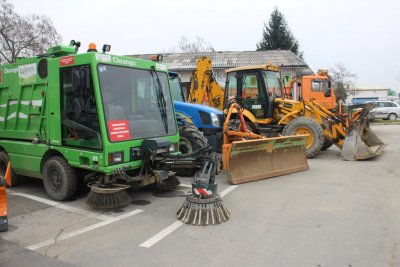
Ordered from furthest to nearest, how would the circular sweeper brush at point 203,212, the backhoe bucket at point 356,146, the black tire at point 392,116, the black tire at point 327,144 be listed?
1. the black tire at point 392,116
2. the black tire at point 327,144
3. the backhoe bucket at point 356,146
4. the circular sweeper brush at point 203,212

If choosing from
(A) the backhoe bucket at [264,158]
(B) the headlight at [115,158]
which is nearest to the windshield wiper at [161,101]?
(B) the headlight at [115,158]

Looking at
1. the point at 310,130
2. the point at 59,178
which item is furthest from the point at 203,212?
the point at 310,130

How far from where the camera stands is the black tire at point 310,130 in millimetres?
10031

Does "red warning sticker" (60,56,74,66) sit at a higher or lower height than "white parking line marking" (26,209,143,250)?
higher

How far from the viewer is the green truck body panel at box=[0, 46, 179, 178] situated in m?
5.48

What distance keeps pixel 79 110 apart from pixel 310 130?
22.2 feet

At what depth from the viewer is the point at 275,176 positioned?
8.03 metres

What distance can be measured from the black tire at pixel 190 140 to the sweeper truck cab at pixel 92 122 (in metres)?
1.09

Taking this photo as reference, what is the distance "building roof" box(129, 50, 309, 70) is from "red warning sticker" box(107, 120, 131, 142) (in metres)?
19.9

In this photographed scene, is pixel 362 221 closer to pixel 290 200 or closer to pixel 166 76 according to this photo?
pixel 290 200

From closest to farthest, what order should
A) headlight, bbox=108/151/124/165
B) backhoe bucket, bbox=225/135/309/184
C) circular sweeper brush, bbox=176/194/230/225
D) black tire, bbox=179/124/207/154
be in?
1. circular sweeper brush, bbox=176/194/230/225
2. headlight, bbox=108/151/124/165
3. backhoe bucket, bbox=225/135/309/184
4. black tire, bbox=179/124/207/154

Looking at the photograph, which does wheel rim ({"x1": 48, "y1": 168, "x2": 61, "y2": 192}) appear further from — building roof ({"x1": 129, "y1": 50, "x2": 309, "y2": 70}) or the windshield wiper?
building roof ({"x1": 129, "y1": 50, "x2": 309, "y2": 70})

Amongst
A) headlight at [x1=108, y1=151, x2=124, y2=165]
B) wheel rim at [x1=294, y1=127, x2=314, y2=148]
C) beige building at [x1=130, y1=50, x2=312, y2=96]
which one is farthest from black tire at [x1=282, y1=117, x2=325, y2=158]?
beige building at [x1=130, y1=50, x2=312, y2=96]

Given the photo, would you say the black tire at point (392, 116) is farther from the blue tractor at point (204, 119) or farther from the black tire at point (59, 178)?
the black tire at point (59, 178)
